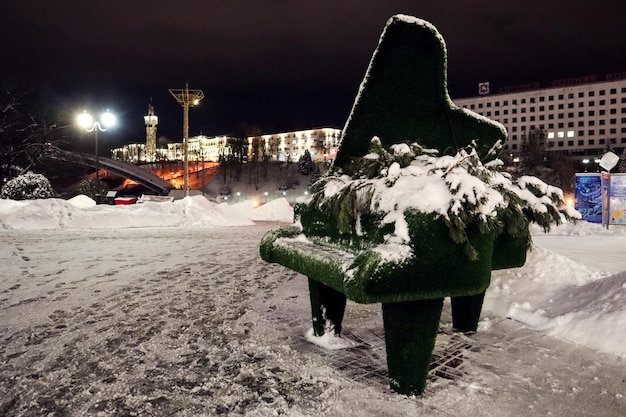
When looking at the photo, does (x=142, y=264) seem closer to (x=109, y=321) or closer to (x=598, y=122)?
(x=109, y=321)

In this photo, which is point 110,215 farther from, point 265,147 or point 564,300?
point 265,147

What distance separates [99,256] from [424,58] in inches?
339

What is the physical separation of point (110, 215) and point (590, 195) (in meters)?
18.4

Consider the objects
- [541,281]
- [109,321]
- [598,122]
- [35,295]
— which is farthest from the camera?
[598,122]

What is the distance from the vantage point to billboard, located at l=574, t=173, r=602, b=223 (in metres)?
16.1

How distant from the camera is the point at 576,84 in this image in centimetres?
9938

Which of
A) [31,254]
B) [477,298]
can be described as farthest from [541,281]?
[31,254]

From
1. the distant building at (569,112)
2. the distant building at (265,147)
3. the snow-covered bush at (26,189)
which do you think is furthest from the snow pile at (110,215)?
the distant building at (265,147)

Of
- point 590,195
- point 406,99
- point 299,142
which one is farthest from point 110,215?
point 299,142

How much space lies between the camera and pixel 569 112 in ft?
A: 328

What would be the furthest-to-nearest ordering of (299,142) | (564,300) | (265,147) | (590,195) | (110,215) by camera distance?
(299,142), (265,147), (110,215), (590,195), (564,300)

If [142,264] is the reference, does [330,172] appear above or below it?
above

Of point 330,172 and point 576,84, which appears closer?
point 330,172

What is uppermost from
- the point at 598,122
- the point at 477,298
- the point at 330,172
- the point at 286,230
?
the point at 598,122
